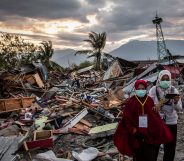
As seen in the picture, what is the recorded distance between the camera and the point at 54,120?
10.3 m

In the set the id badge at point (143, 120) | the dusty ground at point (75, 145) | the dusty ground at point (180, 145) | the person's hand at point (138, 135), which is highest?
the id badge at point (143, 120)

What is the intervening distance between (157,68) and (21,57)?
81.4 ft

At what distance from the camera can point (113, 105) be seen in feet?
41.8

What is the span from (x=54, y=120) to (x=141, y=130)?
19.8ft

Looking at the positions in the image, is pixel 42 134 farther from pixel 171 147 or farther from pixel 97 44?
pixel 97 44

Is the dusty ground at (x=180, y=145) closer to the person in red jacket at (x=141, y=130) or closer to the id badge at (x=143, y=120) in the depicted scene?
the person in red jacket at (x=141, y=130)

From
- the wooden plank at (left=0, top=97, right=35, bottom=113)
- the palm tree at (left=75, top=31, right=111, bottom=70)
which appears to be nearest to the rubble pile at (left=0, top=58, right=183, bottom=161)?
the wooden plank at (left=0, top=97, right=35, bottom=113)

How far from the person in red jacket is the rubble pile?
87.1 inches

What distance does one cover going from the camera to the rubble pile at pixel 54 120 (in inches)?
296

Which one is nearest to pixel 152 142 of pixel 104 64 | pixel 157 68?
pixel 157 68

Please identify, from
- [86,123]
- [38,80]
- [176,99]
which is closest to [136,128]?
[176,99]

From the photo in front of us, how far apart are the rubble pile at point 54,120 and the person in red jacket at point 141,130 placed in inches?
87.1

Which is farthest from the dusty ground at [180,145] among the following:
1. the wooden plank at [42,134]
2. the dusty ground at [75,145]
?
the wooden plank at [42,134]

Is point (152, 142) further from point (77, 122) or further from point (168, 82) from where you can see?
point (77, 122)
